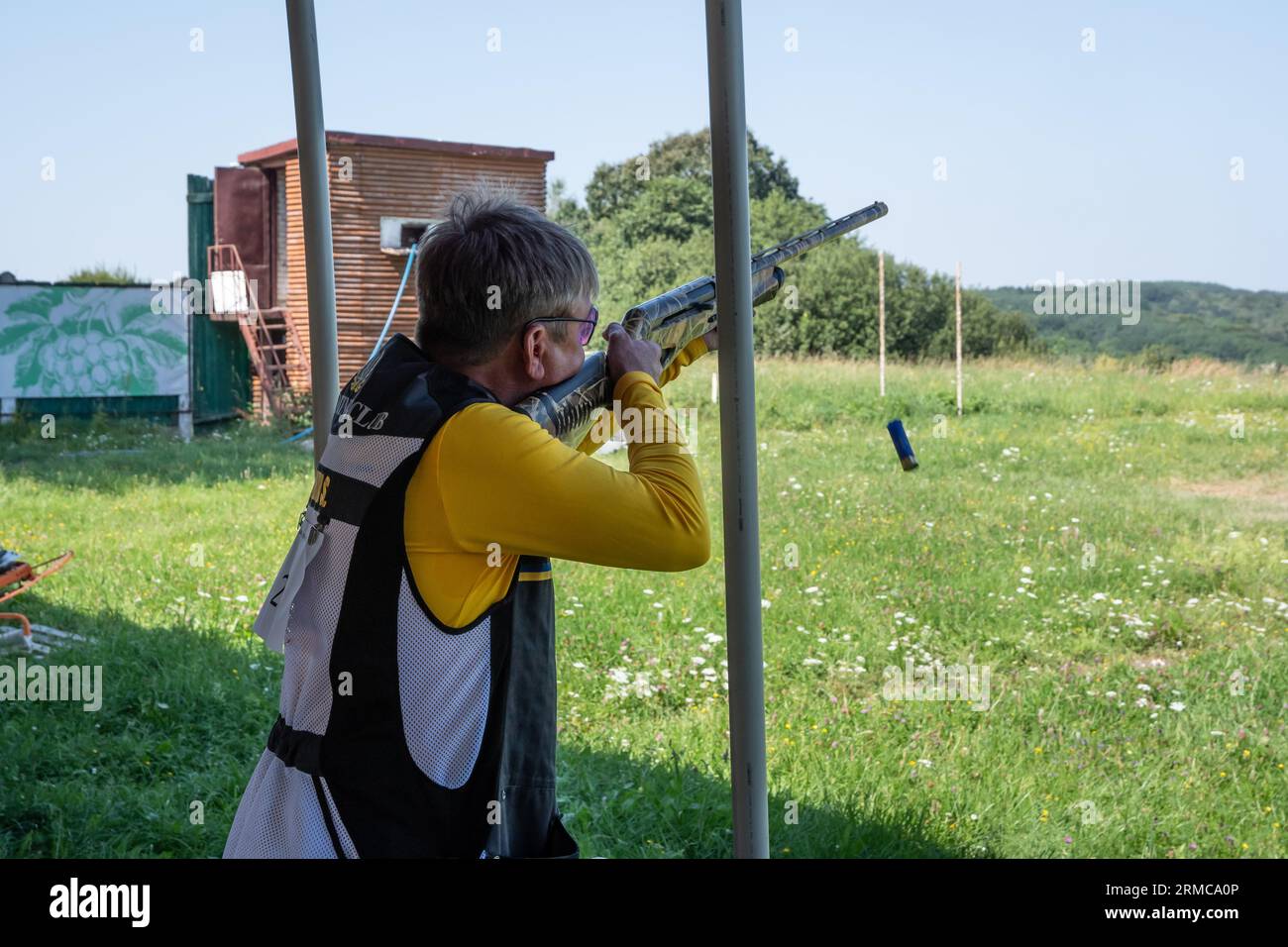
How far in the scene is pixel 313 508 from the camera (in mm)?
1315

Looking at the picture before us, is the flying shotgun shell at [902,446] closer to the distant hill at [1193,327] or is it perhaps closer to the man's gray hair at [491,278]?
the man's gray hair at [491,278]

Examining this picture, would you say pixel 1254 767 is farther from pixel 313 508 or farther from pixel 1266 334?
pixel 1266 334

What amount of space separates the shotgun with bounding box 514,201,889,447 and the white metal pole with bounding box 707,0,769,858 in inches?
6.0

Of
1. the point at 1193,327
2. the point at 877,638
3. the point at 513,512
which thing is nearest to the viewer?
the point at 513,512

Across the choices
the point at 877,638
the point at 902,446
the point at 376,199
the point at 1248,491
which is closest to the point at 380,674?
the point at 902,446

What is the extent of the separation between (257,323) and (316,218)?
9.98 m

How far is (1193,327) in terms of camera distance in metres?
6.92

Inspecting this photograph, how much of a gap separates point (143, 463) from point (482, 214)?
7.92 m

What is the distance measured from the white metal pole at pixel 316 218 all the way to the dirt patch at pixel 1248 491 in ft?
16.4

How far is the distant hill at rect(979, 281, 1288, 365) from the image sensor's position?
22.1 feet

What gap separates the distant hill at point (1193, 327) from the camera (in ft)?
22.1

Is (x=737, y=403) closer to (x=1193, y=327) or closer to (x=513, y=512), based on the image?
(x=513, y=512)

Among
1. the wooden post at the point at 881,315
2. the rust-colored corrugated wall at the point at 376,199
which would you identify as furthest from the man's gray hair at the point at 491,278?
the rust-colored corrugated wall at the point at 376,199

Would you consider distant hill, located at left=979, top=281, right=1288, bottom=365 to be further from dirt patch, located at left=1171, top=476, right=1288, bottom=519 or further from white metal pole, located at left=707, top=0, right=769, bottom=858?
white metal pole, located at left=707, top=0, right=769, bottom=858
